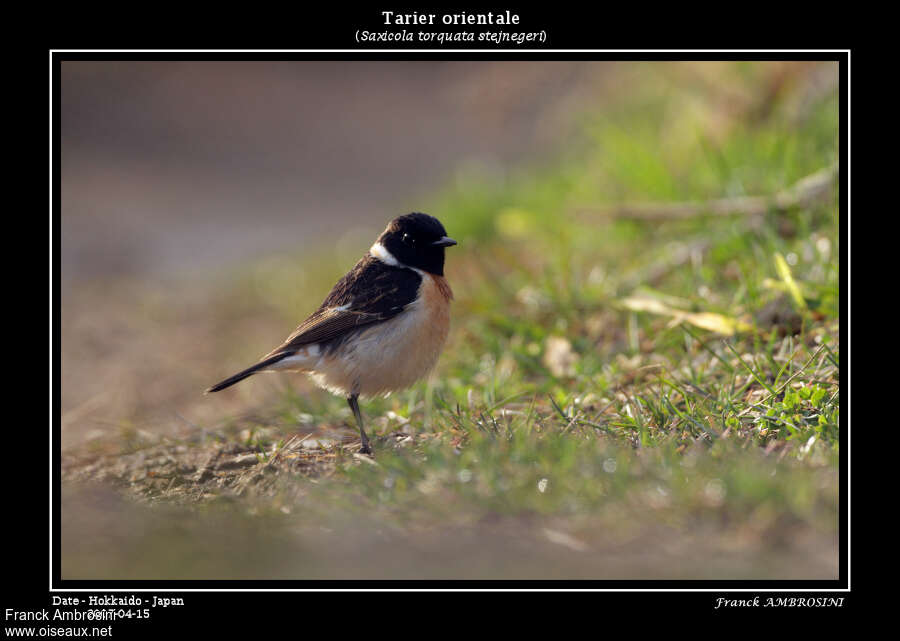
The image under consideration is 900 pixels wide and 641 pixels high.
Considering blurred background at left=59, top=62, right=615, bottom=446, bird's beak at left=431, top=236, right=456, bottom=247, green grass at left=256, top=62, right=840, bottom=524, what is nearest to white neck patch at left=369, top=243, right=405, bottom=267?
bird's beak at left=431, top=236, right=456, bottom=247

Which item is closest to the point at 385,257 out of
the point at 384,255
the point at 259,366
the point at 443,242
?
the point at 384,255

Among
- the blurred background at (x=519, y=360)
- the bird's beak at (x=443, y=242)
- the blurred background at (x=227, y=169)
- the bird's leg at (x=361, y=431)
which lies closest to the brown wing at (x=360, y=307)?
the bird's beak at (x=443, y=242)

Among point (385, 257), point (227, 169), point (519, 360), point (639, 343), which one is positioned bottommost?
point (519, 360)

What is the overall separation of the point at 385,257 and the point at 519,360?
1288 millimetres

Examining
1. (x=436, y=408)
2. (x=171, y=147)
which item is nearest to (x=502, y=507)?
(x=436, y=408)

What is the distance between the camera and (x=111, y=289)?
10.9 m

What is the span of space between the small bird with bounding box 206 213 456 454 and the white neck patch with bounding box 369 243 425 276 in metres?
0.05

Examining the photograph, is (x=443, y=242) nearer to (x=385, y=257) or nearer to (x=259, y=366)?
(x=385, y=257)

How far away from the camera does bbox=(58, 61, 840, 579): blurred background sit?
344 centimetres

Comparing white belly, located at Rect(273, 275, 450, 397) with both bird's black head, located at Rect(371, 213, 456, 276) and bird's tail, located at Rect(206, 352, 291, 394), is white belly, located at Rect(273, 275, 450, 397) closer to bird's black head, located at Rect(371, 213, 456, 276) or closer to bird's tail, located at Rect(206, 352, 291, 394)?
bird's tail, located at Rect(206, 352, 291, 394)

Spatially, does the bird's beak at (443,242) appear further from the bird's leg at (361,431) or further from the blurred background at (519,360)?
the bird's leg at (361,431)

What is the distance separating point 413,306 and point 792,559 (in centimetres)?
261

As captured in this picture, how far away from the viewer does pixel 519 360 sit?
592 centimetres

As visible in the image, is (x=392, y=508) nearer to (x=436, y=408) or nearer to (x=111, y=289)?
(x=436, y=408)
